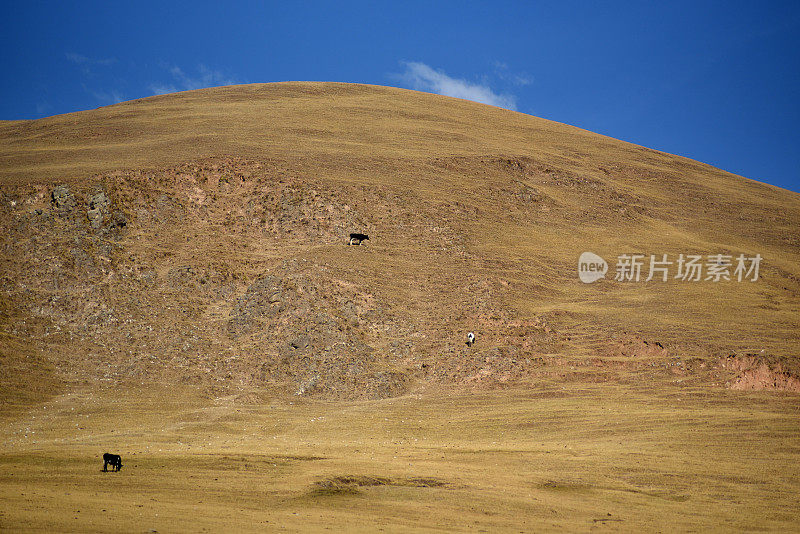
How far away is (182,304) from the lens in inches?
1670

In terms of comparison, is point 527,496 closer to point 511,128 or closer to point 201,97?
point 511,128

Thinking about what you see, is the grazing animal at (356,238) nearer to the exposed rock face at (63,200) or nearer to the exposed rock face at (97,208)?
the exposed rock face at (97,208)

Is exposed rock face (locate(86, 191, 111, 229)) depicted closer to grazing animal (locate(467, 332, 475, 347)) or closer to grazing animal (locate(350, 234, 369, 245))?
grazing animal (locate(350, 234, 369, 245))

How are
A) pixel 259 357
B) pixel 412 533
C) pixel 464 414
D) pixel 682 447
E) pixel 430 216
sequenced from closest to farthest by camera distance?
1. pixel 412 533
2. pixel 682 447
3. pixel 464 414
4. pixel 259 357
5. pixel 430 216

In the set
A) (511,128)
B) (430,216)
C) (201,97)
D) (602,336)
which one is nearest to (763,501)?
(602,336)

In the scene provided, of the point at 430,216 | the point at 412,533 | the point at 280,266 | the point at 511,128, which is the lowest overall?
the point at 412,533

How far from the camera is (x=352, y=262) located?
1875 inches

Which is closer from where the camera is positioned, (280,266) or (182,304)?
(182,304)

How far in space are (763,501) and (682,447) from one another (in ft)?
19.8
